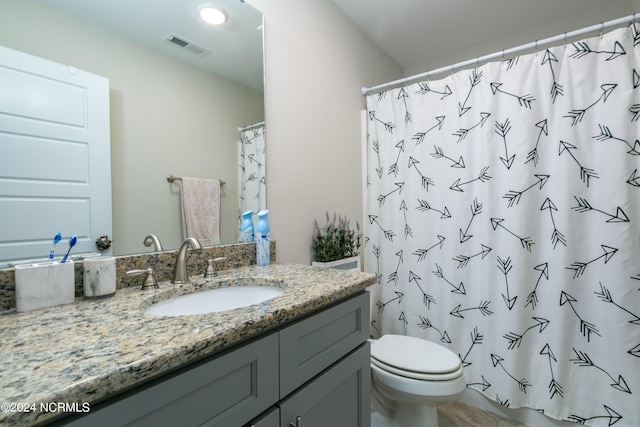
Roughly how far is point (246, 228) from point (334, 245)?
1.76ft

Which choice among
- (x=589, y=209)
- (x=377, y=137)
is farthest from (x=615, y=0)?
(x=377, y=137)

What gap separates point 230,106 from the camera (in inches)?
49.3

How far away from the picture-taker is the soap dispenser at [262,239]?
1264 mm

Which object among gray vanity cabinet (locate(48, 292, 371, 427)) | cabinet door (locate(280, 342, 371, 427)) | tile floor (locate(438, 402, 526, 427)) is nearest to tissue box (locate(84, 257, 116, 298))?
gray vanity cabinet (locate(48, 292, 371, 427))

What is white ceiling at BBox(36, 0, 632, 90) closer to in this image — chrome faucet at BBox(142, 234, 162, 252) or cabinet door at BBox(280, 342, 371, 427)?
chrome faucet at BBox(142, 234, 162, 252)

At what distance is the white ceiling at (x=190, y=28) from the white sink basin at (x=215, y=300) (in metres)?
0.86

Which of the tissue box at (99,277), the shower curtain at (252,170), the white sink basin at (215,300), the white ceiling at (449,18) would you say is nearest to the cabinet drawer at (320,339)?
the white sink basin at (215,300)

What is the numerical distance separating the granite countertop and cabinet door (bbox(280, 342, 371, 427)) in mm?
205

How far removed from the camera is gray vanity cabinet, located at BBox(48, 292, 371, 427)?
18.9 inches

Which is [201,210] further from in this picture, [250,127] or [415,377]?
[415,377]

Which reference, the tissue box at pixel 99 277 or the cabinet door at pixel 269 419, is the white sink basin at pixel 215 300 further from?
the cabinet door at pixel 269 419

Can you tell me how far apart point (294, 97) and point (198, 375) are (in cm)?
136

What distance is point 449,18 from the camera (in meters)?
1.96

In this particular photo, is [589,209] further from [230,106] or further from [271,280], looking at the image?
[230,106]
